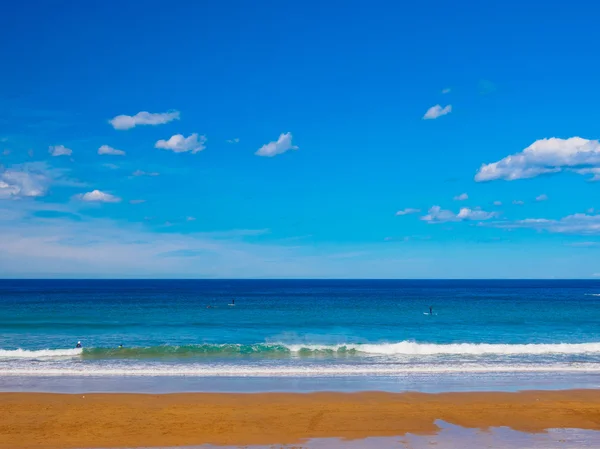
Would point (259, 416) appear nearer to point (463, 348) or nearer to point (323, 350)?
point (323, 350)

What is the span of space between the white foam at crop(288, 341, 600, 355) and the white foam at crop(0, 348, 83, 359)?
12.4 m

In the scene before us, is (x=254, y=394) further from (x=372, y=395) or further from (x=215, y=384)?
(x=372, y=395)

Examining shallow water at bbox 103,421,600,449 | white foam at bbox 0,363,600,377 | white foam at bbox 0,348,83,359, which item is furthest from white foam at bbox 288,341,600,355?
shallow water at bbox 103,421,600,449

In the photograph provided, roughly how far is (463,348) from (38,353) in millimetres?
24815

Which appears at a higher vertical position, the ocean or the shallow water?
the ocean

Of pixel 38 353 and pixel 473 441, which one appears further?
pixel 38 353

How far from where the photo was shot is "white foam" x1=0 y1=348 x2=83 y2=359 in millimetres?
29406

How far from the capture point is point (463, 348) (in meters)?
32.9

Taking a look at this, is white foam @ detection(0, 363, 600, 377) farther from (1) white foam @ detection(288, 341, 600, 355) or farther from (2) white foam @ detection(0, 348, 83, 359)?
(1) white foam @ detection(288, 341, 600, 355)

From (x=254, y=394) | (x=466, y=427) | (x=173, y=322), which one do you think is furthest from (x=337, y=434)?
(x=173, y=322)

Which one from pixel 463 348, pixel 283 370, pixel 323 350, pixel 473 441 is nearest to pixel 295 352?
pixel 323 350

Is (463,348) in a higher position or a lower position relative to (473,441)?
higher

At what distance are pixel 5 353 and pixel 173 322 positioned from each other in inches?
752

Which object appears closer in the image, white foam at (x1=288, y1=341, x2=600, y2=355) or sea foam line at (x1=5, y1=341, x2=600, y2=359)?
sea foam line at (x1=5, y1=341, x2=600, y2=359)
